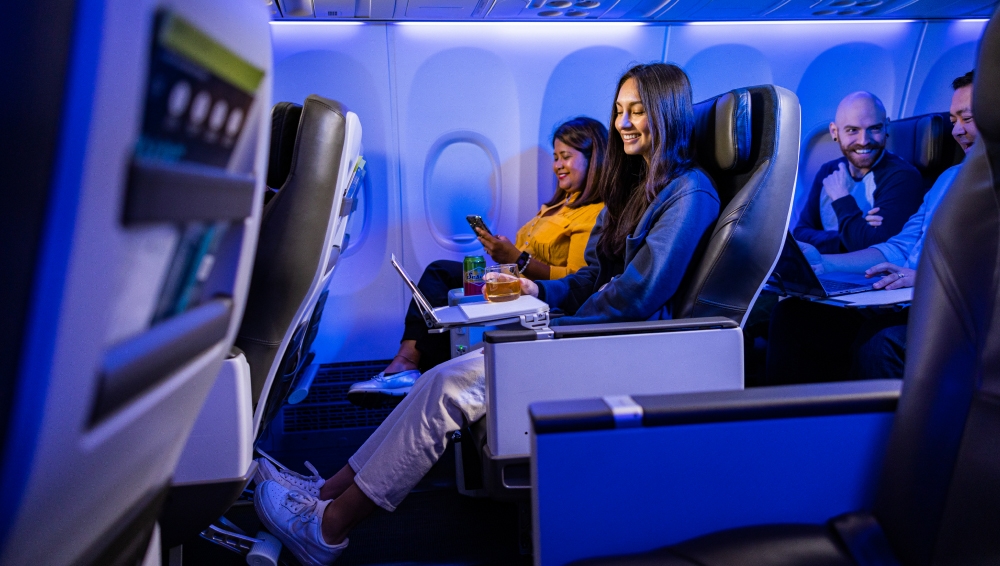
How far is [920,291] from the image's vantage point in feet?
3.64

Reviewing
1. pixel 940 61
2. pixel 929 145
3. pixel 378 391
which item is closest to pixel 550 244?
pixel 378 391

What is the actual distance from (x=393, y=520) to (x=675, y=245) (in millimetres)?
1414

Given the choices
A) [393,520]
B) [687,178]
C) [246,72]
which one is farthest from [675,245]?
[246,72]

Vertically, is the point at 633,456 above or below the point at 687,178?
below

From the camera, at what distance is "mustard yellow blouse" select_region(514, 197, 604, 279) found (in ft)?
10.7

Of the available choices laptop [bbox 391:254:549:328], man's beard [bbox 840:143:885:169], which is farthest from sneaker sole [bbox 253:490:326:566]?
man's beard [bbox 840:143:885:169]

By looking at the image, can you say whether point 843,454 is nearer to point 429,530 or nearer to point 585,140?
point 429,530

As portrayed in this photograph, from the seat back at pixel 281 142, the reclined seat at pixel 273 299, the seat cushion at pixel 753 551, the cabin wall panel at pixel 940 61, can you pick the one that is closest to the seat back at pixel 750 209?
the seat cushion at pixel 753 551

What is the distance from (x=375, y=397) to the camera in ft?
9.46

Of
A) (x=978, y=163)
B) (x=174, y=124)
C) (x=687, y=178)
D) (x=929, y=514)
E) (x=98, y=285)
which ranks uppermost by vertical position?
(x=687, y=178)

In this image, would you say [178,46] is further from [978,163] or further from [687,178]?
[687,178]

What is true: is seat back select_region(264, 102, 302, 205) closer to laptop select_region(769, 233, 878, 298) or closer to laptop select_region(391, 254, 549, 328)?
laptop select_region(391, 254, 549, 328)

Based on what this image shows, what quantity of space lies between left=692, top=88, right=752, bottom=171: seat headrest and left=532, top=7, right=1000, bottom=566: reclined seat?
0.87 meters

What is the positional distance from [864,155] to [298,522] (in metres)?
3.63
